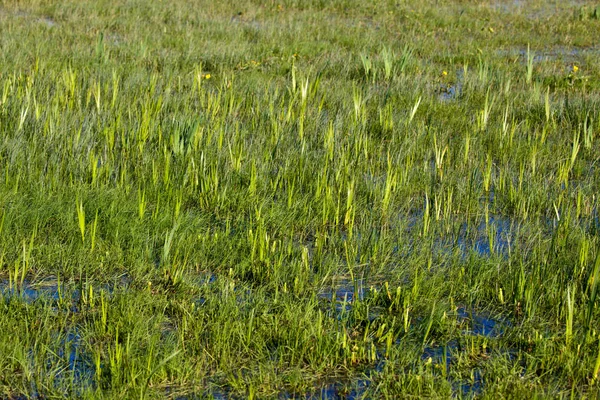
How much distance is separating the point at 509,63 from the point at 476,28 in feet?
7.60

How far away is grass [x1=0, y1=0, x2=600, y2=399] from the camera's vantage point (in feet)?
9.38

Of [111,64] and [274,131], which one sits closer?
[274,131]

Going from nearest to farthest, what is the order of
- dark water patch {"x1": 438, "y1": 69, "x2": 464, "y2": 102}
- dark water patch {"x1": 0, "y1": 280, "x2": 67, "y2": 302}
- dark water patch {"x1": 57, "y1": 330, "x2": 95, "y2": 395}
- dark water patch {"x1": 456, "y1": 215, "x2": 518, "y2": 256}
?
dark water patch {"x1": 57, "y1": 330, "x2": 95, "y2": 395} → dark water patch {"x1": 0, "y1": 280, "x2": 67, "y2": 302} → dark water patch {"x1": 456, "y1": 215, "x2": 518, "y2": 256} → dark water patch {"x1": 438, "y1": 69, "x2": 464, "y2": 102}

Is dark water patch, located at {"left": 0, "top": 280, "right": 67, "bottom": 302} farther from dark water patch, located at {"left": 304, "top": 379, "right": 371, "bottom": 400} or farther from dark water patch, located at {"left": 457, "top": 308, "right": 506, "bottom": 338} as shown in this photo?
dark water patch, located at {"left": 457, "top": 308, "right": 506, "bottom": 338}

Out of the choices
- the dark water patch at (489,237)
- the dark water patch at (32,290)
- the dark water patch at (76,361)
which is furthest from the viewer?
the dark water patch at (489,237)

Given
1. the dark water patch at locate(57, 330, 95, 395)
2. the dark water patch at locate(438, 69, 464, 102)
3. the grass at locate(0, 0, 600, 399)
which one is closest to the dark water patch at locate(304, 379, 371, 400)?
the grass at locate(0, 0, 600, 399)

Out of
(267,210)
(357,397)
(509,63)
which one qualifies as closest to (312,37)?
(509,63)

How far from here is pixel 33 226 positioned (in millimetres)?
3764

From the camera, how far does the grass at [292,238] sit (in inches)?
113

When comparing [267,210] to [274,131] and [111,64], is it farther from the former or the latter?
[111,64]

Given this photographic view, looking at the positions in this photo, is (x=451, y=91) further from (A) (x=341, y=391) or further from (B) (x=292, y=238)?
(A) (x=341, y=391)

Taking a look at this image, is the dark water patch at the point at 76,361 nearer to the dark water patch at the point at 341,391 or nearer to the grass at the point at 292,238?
the grass at the point at 292,238

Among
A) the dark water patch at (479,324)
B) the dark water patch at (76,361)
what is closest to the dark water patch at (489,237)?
the dark water patch at (479,324)

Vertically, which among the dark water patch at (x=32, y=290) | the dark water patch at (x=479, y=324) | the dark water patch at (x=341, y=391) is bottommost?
the dark water patch at (x=341, y=391)
